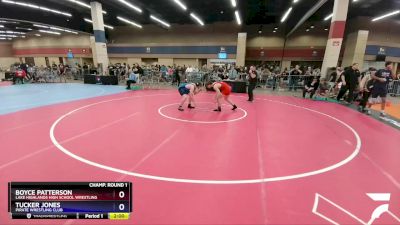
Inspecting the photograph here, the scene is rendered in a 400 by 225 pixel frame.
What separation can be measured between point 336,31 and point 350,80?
13.5 ft

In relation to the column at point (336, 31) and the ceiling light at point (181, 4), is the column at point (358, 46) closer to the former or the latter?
the column at point (336, 31)

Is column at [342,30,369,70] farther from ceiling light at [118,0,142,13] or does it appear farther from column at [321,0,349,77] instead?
ceiling light at [118,0,142,13]

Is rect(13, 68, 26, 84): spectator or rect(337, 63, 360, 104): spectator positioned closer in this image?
rect(337, 63, 360, 104): spectator

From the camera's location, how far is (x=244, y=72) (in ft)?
60.7

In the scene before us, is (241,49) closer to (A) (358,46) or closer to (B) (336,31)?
(A) (358,46)

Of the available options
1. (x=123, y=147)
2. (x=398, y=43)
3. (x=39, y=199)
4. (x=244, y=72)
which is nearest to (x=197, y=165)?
(x=123, y=147)

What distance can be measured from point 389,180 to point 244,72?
15.5 m

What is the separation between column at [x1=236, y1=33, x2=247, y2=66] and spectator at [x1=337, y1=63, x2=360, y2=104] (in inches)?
655

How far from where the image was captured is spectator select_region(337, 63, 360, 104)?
33.4ft

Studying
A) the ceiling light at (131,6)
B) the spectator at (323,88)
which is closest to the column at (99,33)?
the ceiling light at (131,6)

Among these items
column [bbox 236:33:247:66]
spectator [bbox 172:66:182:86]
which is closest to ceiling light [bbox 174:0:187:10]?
spectator [bbox 172:66:182:86]

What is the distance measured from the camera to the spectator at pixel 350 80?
33.4 feet
